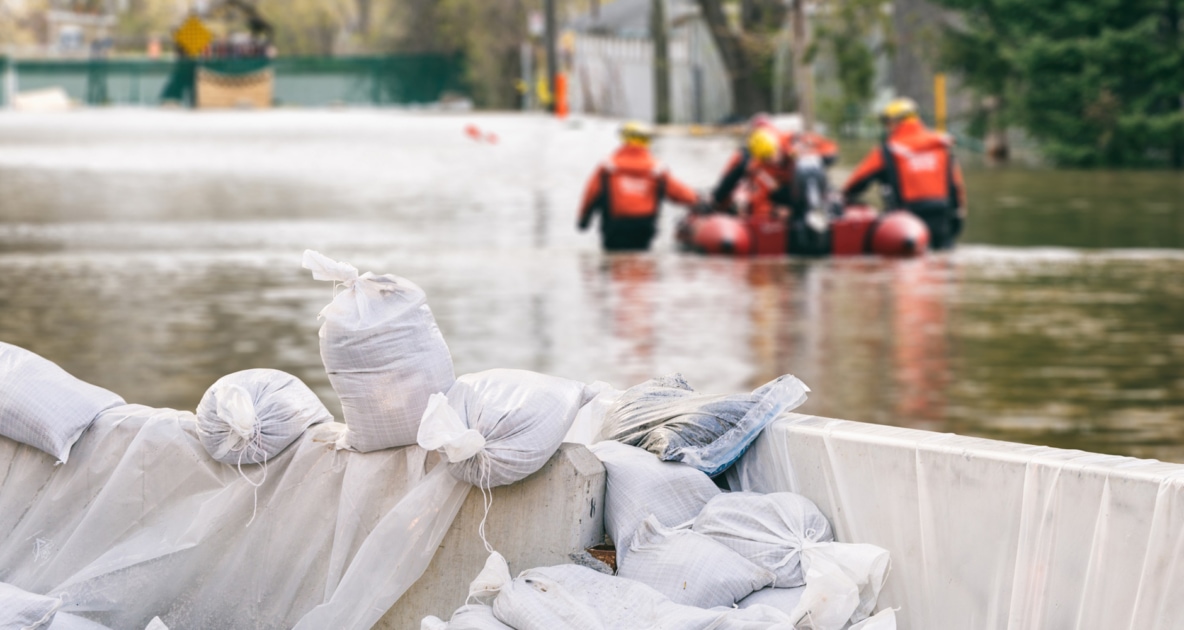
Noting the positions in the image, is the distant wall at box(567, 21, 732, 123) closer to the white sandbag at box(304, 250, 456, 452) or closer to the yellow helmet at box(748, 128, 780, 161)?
the yellow helmet at box(748, 128, 780, 161)

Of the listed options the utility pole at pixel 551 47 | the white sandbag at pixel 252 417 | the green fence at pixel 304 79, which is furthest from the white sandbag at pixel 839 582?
the green fence at pixel 304 79

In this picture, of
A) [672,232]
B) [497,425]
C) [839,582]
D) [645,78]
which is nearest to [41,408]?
[497,425]

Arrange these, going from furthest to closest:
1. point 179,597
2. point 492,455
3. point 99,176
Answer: point 99,176 → point 179,597 → point 492,455

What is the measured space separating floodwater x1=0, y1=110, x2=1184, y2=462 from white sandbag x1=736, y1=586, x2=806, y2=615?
150 inches

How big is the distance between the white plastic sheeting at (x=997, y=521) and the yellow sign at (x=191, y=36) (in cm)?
6462

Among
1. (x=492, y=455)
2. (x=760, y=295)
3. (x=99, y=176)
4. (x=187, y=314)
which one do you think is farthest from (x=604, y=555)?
(x=99, y=176)

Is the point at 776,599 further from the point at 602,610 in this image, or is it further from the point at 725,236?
the point at 725,236

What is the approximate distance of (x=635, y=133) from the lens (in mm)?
17344

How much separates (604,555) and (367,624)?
2.16ft

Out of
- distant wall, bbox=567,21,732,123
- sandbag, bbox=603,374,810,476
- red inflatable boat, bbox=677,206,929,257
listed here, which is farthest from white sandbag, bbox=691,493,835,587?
distant wall, bbox=567,21,732,123

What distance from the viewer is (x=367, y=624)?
4.72 metres

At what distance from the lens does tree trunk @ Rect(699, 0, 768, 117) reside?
3925cm

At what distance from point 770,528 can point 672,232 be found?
15.3 m

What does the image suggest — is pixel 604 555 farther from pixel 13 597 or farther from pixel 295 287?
pixel 295 287
